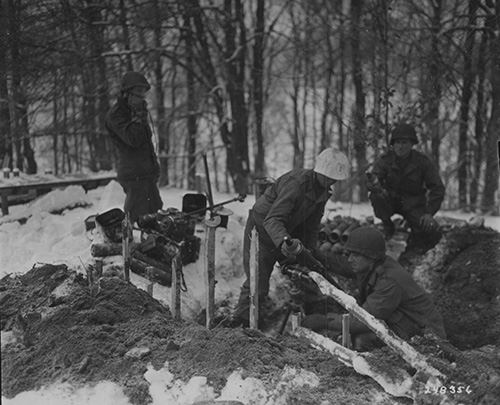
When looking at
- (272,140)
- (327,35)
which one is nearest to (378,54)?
(327,35)

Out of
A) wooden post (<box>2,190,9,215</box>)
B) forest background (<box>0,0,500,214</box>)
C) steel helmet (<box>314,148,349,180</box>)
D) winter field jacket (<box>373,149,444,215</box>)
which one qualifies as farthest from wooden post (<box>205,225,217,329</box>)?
forest background (<box>0,0,500,214</box>)

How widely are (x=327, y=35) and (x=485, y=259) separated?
25.3ft

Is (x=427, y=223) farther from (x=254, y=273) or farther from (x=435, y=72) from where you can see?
(x=435, y=72)

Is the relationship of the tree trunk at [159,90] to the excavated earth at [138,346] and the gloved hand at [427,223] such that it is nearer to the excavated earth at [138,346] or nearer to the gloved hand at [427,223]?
the gloved hand at [427,223]

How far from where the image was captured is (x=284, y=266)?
5211 mm

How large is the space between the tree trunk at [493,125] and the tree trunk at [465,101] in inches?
17.0

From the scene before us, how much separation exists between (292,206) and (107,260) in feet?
7.08

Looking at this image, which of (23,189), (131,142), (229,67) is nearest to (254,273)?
(131,142)

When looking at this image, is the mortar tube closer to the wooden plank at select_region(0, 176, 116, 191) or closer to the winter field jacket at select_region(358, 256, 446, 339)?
the winter field jacket at select_region(358, 256, 446, 339)

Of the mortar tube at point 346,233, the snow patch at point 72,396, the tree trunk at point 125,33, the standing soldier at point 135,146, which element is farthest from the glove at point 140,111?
the tree trunk at point 125,33

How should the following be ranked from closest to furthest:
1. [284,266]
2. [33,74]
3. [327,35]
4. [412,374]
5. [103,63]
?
[412,374] < [284,266] < [33,74] < [103,63] < [327,35]

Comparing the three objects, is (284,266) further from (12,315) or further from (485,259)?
(485,259)

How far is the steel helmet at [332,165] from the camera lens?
5305 mm

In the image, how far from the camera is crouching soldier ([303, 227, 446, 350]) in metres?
4.89
